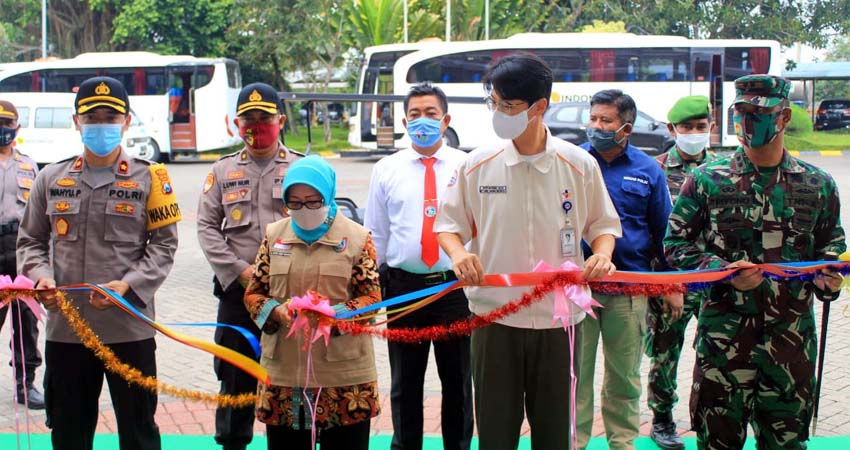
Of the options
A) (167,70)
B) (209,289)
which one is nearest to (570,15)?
(167,70)

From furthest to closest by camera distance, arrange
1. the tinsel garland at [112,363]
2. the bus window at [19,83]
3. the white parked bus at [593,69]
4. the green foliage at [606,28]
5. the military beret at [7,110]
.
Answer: the green foliage at [606,28]
the bus window at [19,83]
the white parked bus at [593,69]
the military beret at [7,110]
the tinsel garland at [112,363]

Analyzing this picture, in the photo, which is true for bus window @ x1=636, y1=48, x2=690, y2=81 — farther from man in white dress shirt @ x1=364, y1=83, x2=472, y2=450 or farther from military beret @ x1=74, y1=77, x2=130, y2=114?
military beret @ x1=74, y1=77, x2=130, y2=114

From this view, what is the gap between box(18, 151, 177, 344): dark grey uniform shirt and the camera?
403 cm

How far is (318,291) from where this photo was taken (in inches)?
146

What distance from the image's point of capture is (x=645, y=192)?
459 centimetres

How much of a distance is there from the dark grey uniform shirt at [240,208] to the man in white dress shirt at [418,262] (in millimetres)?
548

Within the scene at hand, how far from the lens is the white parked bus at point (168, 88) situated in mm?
26766

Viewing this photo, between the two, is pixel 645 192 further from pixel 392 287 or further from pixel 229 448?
pixel 229 448

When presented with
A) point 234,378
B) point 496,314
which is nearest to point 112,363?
point 234,378

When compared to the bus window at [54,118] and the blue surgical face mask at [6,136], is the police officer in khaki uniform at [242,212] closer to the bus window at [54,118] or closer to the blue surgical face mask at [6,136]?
the blue surgical face mask at [6,136]

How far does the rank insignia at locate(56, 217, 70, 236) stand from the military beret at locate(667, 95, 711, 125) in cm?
346

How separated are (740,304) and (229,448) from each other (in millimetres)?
2600

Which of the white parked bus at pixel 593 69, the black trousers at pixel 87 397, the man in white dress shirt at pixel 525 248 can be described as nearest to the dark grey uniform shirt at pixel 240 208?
the black trousers at pixel 87 397

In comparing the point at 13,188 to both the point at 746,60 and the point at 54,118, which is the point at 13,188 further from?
the point at 746,60
